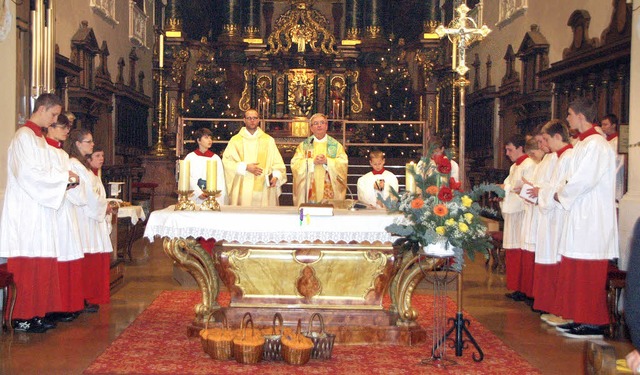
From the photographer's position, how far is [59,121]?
7715 mm

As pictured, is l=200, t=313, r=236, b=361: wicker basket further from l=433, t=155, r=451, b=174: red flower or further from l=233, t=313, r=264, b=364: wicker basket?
l=433, t=155, r=451, b=174: red flower

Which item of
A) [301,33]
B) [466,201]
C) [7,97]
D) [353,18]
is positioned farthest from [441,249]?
[353,18]

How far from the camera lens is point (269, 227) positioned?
267 inches

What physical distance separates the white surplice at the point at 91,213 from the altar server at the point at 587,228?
453 cm

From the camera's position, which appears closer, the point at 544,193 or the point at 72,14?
the point at 544,193

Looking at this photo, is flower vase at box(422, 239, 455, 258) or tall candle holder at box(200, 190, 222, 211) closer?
flower vase at box(422, 239, 455, 258)

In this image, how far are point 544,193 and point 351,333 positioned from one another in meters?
2.43

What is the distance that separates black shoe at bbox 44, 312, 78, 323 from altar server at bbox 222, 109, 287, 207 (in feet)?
9.59

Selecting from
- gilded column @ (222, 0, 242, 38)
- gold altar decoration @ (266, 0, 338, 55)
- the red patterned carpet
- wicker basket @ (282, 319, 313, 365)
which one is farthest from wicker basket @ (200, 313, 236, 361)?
gilded column @ (222, 0, 242, 38)

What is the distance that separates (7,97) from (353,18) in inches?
675

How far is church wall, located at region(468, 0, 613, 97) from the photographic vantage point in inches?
496

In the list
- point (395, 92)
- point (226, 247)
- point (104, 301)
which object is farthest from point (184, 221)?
point (395, 92)

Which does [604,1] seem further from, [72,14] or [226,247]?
[72,14]

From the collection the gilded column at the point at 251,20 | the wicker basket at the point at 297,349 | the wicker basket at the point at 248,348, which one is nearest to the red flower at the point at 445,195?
the wicker basket at the point at 297,349
